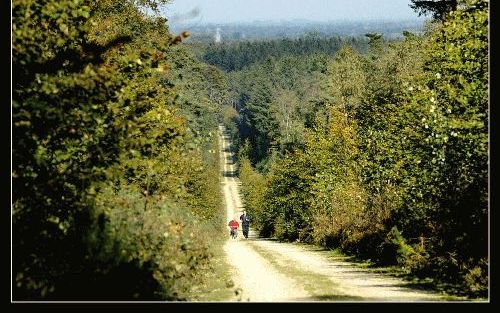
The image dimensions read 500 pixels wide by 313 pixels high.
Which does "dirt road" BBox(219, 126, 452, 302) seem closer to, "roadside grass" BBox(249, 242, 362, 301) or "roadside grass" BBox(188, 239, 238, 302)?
"roadside grass" BBox(249, 242, 362, 301)

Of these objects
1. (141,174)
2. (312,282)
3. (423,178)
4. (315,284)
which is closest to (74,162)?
(141,174)

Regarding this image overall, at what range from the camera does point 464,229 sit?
55.6ft

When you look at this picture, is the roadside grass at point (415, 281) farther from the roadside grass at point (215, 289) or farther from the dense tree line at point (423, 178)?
the roadside grass at point (215, 289)

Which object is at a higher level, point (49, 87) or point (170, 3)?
point (170, 3)

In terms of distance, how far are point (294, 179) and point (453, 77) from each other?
3212cm

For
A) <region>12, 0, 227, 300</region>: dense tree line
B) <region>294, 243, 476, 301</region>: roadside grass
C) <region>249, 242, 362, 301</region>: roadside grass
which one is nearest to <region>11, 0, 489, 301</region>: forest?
<region>12, 0, 227, 300</region>: dense tree line

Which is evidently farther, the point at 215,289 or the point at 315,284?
the point at 315,284

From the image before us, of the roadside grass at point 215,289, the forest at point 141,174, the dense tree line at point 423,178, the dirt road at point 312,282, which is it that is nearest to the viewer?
the forest at point 141,174

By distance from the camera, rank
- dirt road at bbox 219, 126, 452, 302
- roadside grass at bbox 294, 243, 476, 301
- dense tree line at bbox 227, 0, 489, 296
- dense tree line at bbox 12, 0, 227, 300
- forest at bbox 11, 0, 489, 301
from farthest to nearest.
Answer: dense tree line at bbox 227, 0, 489, 296
roadside grass at bbox 294, 243, 476, 301
dirt road at bbox 219, 126, 452, 302
forest at bbox 11, 0, 489, 301
dense tree line at bbox 12, 0, 227, 300

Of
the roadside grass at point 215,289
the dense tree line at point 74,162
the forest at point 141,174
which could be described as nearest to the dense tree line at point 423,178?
the forest at point 141,174

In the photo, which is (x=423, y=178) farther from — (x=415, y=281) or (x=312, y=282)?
(x=312, y=282)

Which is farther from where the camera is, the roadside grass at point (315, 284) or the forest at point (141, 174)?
the roadside grass at point (315, 284)
